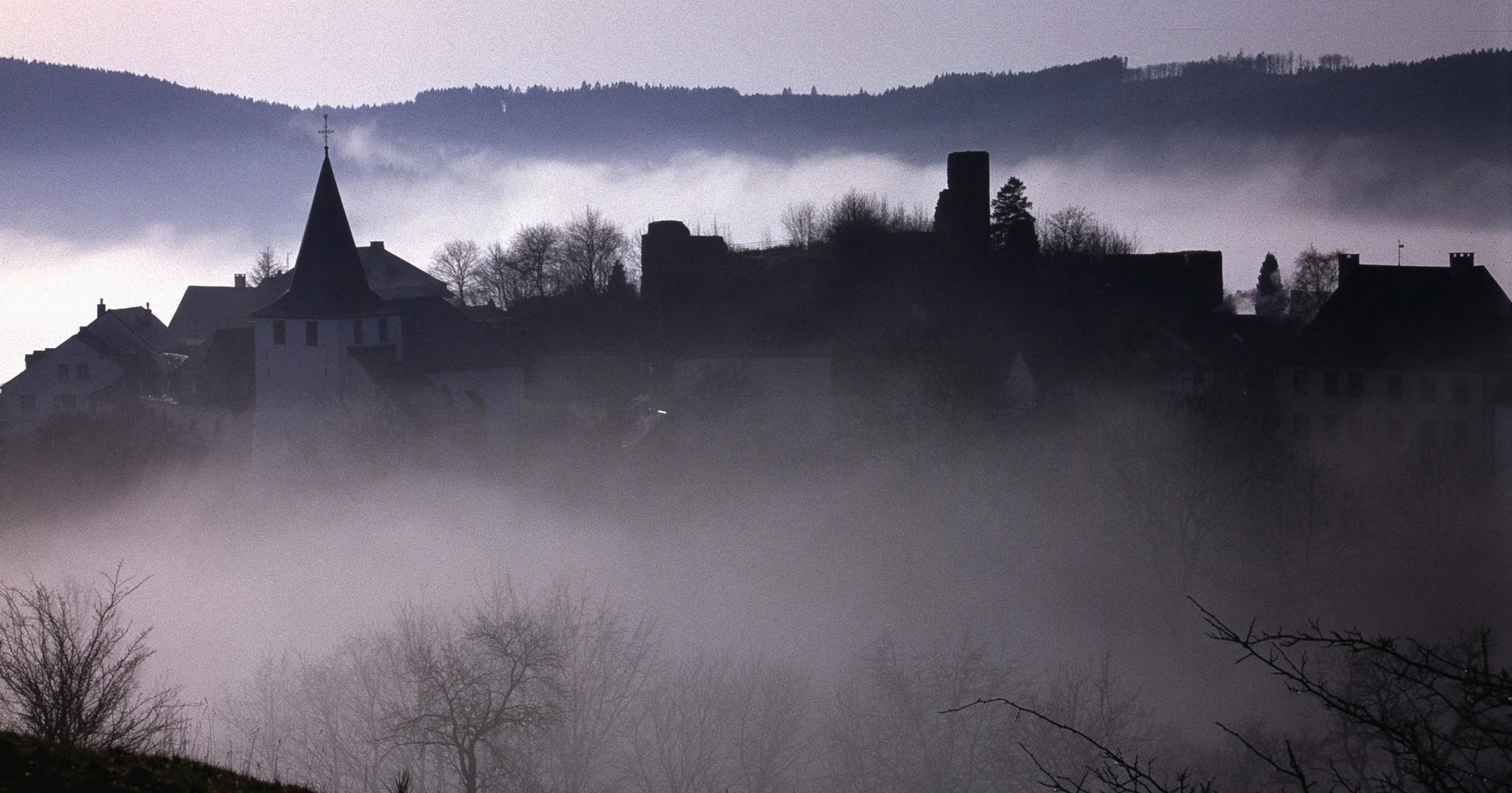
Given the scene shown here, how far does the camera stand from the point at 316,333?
149 ft

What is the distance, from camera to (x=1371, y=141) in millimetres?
68438

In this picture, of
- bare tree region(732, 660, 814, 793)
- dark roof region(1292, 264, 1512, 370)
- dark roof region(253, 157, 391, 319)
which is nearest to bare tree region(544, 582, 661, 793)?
bare tree region(732, 660, 814, 793)

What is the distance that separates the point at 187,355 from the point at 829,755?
123 feet

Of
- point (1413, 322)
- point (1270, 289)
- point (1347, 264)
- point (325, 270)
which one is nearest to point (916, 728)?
point (1413, 322)

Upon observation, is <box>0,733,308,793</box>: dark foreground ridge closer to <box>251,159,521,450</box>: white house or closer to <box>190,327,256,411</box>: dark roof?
<box>251,159,521,450</box>: white house

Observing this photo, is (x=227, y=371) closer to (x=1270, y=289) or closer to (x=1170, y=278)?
(x=1170, y=278)

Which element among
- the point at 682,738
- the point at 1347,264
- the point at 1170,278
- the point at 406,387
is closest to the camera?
the point at 682,738

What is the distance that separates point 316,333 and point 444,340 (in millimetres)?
5810

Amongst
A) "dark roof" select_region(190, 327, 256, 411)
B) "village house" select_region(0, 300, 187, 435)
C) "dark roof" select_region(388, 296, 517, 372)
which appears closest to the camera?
"dark roof" select_region(190, 327, 256, 411)

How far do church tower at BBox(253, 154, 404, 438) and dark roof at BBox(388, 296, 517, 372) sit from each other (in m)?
2.71

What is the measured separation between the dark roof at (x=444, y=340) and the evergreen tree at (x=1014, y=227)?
21546 millimetres

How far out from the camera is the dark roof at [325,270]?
1790 inches

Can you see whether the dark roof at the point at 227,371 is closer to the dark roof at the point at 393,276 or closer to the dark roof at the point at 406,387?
the dark roof at the point at 406,387

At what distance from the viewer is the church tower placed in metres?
45.3
